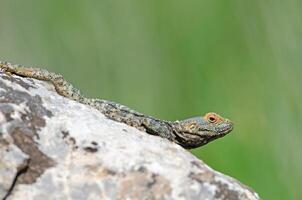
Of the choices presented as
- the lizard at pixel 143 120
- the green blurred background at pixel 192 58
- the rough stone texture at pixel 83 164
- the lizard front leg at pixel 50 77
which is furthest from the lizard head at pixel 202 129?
the green blurred background at pixel 192 58

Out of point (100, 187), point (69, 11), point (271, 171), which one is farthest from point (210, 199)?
point (69, 11)

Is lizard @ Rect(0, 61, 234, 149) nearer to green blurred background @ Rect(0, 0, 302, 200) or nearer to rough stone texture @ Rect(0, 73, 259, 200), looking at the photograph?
rough stone texture @ Rect(0, 73, 259, 200)

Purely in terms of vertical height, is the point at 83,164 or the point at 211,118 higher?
the point at 211,118

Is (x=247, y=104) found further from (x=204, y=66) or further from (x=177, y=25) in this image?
(x=177, y=25)

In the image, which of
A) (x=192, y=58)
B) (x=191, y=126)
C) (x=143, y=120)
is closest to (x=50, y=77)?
(x=143, y=120)

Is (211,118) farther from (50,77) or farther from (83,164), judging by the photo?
(83,164)
